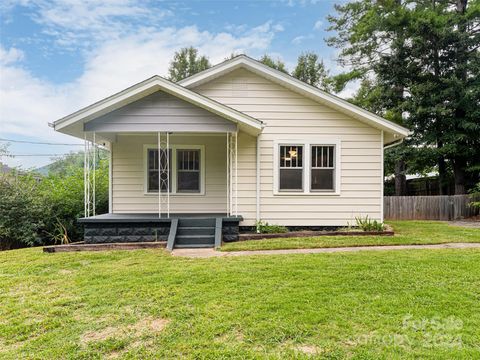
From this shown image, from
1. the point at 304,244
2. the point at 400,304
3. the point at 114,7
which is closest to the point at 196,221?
the point at 304,244

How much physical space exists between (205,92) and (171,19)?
10236mm

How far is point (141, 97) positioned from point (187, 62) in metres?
20.7

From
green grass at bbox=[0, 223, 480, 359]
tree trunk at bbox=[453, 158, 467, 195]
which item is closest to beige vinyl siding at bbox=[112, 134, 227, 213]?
green grass at bbox=[0, 223, 480, 359]

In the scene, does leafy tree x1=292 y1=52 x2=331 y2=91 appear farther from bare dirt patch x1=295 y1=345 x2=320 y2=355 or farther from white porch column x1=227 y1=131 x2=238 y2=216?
bare dirt patch x1=295 y1=345 x2=320 y2=355

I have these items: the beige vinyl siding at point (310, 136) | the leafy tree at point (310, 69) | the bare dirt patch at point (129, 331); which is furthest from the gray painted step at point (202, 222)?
the leafy tree at point (310, 69)

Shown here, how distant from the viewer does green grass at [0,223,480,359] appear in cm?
269

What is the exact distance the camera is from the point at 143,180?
927 cm

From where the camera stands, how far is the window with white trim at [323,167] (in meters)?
8.59

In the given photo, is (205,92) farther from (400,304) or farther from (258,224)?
(400,304)

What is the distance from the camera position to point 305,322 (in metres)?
3.08

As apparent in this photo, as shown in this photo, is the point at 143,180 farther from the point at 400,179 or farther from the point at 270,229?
the point at 400,179

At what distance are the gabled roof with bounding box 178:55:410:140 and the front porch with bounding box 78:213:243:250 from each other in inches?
152

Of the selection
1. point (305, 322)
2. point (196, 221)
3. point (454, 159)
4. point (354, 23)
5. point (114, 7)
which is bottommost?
point (305, 322)

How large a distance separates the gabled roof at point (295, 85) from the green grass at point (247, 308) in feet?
13.4
